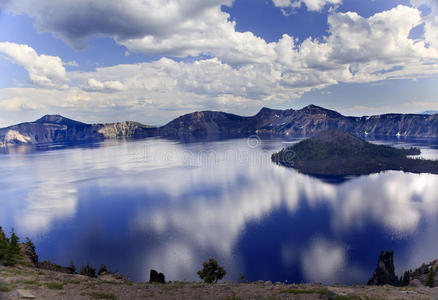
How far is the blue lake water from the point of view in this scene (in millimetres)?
69062

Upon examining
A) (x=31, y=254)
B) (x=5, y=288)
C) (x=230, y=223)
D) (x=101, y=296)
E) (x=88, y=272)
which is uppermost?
(x=5, y=288)

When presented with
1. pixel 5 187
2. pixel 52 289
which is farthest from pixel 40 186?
pixel 52 289

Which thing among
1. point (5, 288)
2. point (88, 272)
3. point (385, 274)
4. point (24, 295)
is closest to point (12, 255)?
point (5, 288)

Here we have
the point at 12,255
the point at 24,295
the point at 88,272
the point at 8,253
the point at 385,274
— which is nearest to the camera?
the point at 24,295

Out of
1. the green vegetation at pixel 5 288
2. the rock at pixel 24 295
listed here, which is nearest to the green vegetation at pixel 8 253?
Result: the green vegetation at pixel 5 288

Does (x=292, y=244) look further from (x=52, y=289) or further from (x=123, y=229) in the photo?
(x=52, y=289)

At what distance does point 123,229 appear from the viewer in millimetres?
90188

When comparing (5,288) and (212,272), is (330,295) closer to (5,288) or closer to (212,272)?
(5,288)

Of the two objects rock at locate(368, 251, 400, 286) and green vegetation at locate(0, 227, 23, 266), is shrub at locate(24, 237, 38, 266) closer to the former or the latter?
green vegetation at locate(0, 227, 23, 266)

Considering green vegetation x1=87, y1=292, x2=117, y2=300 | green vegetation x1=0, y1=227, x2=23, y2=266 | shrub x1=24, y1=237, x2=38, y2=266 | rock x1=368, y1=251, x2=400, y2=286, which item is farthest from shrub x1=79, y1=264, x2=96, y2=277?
rock x1=368, y1=251, x2=400, y2=286

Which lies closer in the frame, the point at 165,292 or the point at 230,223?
the point at 165,292

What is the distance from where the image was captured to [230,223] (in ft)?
316

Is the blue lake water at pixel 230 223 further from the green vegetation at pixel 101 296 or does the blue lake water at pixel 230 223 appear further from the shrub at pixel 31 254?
the green vegetation at pixel 101 296

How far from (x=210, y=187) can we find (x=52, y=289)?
128 m
